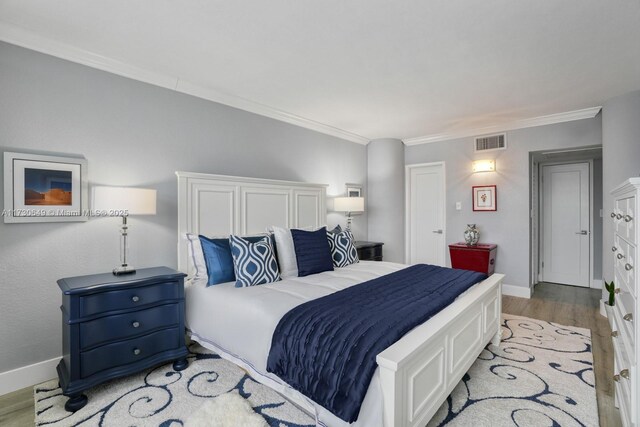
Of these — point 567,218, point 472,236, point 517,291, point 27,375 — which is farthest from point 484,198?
point 27,375

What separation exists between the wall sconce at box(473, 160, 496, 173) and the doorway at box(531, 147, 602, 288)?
2.48ft

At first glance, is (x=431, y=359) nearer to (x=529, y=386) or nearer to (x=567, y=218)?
(x=529, y=386)

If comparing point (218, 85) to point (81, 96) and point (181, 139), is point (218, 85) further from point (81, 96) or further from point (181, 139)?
point (81, 96)

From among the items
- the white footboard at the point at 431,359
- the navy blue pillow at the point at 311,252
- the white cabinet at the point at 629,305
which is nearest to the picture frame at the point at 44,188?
the navy blue pillow at the point at 311,252

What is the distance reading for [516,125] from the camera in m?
4.47

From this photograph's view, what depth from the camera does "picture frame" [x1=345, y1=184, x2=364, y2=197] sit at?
5.13m

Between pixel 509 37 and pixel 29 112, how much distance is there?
11.5ft

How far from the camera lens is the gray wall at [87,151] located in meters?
2.25

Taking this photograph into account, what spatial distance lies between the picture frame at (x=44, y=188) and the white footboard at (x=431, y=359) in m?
2.49

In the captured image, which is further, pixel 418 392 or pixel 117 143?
pixel 117 143

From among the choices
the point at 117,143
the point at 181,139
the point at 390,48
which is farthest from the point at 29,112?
the point at 390,48

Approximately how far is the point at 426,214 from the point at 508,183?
1.31 m

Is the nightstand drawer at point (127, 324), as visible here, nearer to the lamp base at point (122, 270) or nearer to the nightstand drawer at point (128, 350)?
the nightstand drawer at point (128, 350)

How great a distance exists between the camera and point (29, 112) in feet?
7.55
